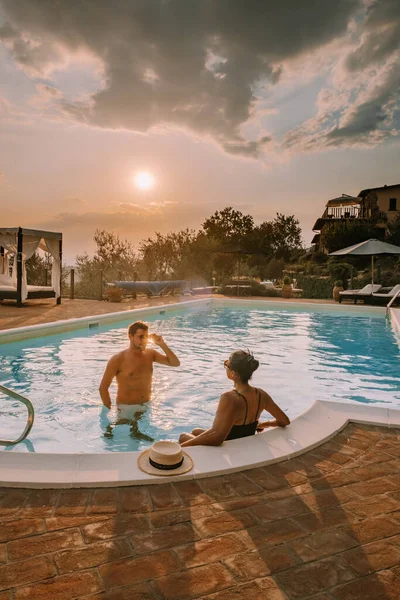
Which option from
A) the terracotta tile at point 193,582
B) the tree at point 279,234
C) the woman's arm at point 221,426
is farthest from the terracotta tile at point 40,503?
the tree at point 279,234

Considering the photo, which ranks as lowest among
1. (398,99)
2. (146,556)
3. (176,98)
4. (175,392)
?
(175,392)

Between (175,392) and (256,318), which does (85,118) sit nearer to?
(256,318)

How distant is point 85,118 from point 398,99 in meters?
19.6

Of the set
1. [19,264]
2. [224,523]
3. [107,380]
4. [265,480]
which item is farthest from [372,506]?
[19,264]

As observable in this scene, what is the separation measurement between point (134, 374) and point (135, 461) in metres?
2.10

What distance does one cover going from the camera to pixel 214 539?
1.95 meters

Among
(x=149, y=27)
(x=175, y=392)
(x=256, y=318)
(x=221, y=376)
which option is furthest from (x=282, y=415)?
(x=149, y=27)

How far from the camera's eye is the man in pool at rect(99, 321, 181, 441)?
4594 millimetres

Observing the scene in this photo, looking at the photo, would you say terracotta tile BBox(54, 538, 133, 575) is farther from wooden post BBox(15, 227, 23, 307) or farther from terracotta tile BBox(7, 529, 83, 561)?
wooden post BBox(15, 227, 23, 307)

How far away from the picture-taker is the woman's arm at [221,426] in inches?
119

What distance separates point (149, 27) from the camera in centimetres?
1223

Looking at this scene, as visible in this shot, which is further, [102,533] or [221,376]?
[221,376]

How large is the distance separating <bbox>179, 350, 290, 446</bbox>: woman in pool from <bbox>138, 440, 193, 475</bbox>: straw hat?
16.4 inches

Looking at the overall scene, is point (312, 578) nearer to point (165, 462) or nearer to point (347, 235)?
point (165, 462)
